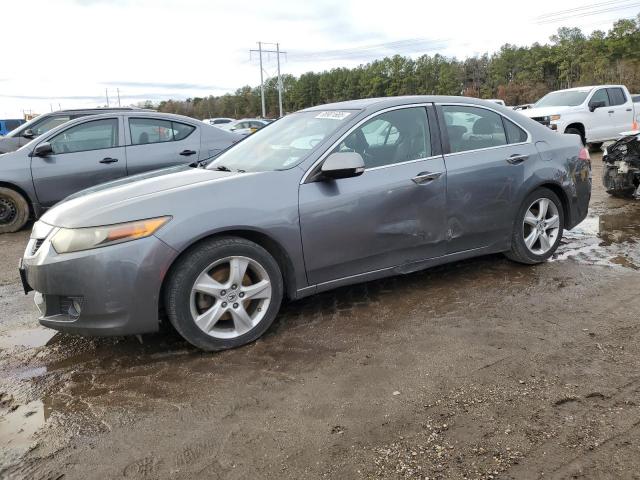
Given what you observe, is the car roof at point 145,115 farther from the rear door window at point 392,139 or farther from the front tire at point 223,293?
the front tire at point 223,293

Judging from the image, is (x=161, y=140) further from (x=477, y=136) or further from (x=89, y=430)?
(x=89, y=430)

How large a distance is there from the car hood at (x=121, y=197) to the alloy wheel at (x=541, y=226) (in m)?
2.71

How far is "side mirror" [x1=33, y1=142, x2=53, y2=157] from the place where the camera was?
7141 millimetres

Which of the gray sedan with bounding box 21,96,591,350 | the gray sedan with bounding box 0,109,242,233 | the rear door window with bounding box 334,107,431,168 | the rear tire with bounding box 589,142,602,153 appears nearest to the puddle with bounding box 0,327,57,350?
the gray sedan with bounding box 21,96,591,350

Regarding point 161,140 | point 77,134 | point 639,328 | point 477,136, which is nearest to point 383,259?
point 477,136

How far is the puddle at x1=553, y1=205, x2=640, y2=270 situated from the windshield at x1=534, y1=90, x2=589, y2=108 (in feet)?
24.9

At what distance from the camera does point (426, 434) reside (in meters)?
2.46

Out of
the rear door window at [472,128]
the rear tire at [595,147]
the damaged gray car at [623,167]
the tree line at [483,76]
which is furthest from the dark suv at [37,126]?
the tree line at [483,76]

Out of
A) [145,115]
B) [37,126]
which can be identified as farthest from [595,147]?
[37,126]

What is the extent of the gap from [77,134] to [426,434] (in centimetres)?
668

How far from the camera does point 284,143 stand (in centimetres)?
414

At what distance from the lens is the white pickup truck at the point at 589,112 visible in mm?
13211

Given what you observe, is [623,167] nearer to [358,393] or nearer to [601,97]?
[358,393]

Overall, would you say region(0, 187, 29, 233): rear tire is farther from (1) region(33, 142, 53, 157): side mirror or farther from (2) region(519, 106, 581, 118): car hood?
(2) region(519, 106, 581, 118): car hood
